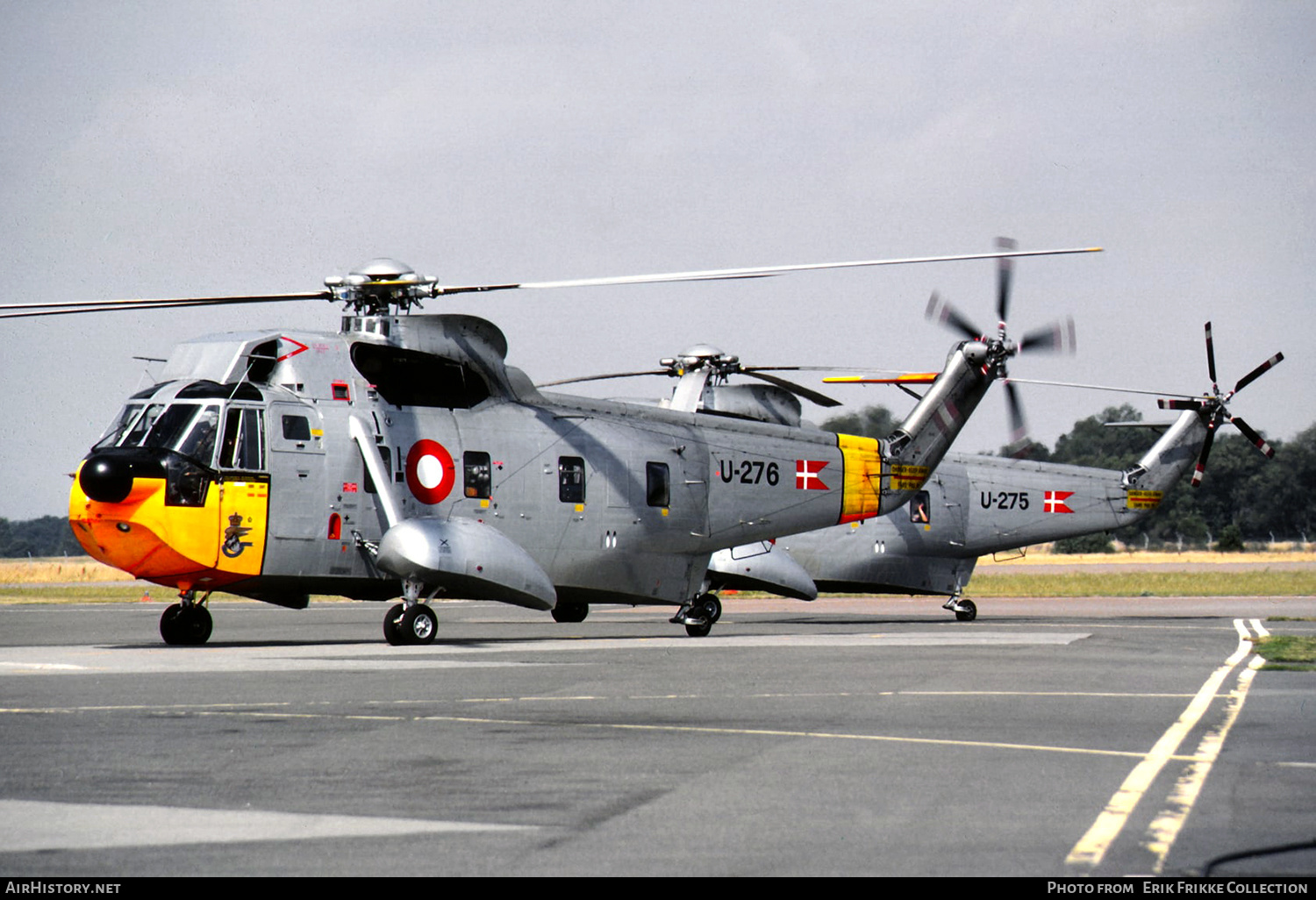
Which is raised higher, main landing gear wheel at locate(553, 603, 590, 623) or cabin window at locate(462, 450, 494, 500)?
cabin window at locate(462, 450, 494, 500)

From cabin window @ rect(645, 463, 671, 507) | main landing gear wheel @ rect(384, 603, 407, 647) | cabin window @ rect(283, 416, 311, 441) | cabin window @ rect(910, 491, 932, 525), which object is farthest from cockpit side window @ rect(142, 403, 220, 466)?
cabin window @ rect(910, 491, 932, 525)

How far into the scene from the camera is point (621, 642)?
25500mm

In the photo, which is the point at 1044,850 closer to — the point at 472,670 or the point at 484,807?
the point at 484,807

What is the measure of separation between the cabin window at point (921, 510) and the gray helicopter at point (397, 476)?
32.7ft

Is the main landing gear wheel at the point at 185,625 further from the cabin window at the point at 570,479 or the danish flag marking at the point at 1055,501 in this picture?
the danish flag marking at the point at 1055,501

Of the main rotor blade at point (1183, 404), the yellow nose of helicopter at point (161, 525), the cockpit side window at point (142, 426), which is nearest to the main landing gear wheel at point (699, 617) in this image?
the yellow nose of helicopter at point (161, 525)

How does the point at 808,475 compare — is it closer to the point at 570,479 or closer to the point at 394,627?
the point at 570,479

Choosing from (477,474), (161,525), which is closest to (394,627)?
(477,474)

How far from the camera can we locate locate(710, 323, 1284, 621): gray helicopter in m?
38.5

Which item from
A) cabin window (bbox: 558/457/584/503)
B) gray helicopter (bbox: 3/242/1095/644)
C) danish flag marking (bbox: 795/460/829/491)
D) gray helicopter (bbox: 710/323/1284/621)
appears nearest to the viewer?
gray helicopter (bbox: 3/242/1095/644)

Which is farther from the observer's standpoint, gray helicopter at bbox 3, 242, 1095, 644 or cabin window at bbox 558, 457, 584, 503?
cabin window at bbox 558, 457, 584, 503

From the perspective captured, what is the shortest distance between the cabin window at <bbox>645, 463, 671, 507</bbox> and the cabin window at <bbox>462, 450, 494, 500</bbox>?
11.2 feet

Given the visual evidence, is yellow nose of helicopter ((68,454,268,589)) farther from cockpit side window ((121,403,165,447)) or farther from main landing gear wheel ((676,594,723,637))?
main landing gear wheel ((676,594,723,637))

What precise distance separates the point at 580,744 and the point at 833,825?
3.75m
